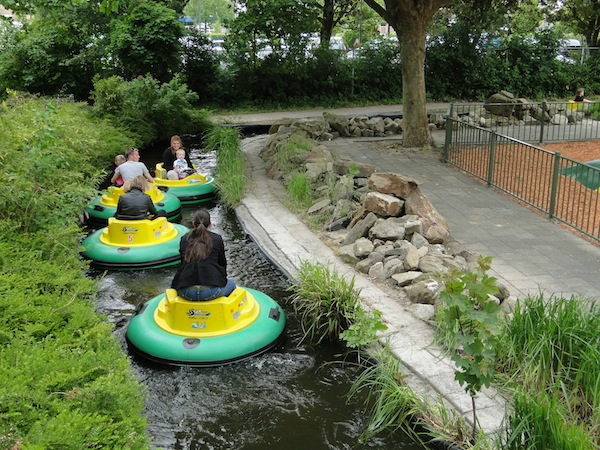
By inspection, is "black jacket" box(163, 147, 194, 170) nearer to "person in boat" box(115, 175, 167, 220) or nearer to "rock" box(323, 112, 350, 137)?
"person in boat" box(115, 175, 167, 220)

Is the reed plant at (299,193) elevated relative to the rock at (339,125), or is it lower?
lower

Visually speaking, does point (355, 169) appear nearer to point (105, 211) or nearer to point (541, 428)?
point (105, 211)

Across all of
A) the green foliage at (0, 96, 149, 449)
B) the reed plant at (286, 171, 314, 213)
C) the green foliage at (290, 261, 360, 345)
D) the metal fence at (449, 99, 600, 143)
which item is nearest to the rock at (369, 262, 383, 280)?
the green foliage at (290, 261, 360, 345)

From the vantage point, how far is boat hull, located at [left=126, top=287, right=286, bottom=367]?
6.73 m

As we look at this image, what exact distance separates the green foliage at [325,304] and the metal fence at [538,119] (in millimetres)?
11377

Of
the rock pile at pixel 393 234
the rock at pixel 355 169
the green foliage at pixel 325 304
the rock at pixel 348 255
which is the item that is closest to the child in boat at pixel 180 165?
the rock pile at pixel 393 234

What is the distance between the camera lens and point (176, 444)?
18.5ft

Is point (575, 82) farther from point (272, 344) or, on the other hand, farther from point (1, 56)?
point (272, 344)

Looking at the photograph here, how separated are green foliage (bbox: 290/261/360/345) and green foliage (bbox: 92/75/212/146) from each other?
10.8 meters

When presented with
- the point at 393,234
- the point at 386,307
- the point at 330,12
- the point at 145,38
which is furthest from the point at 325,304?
the point at 330,12

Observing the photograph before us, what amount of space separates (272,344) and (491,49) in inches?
920

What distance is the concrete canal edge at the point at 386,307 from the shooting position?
5727 mm

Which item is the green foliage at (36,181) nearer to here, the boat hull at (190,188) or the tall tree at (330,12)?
the boat hull at (190,188)

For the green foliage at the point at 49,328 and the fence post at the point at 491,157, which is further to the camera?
the fence post at the point at 491,157
